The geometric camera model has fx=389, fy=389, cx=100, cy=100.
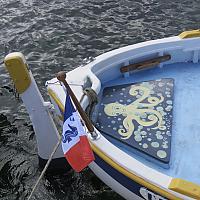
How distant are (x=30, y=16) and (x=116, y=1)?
9.80 ft

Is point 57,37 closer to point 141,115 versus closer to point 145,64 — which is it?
point 145,64

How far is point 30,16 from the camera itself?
41.7 feet

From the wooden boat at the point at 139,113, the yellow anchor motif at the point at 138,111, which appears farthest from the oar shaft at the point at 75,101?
the yellow anchor motif at the point at 138,111

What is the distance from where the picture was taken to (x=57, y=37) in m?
11.7

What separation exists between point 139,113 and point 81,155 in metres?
1.90

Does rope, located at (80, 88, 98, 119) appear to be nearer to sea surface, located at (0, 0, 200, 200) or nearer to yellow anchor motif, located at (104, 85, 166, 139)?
yellow anchor motif, located at (104, 85, 166, 139)

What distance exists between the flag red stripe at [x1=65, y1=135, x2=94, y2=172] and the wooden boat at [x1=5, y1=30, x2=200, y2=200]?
52cm

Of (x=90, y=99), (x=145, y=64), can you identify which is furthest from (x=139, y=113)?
(x=145, y=64)

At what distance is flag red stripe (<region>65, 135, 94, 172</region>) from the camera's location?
480cm

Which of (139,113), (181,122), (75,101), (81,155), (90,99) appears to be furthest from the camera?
(139,113)

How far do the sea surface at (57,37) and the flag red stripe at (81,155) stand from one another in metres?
2.46

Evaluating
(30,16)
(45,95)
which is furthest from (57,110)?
(30,16)

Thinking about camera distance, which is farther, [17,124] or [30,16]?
[30,16]

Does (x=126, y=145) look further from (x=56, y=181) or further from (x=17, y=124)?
(x=17, y=124)
